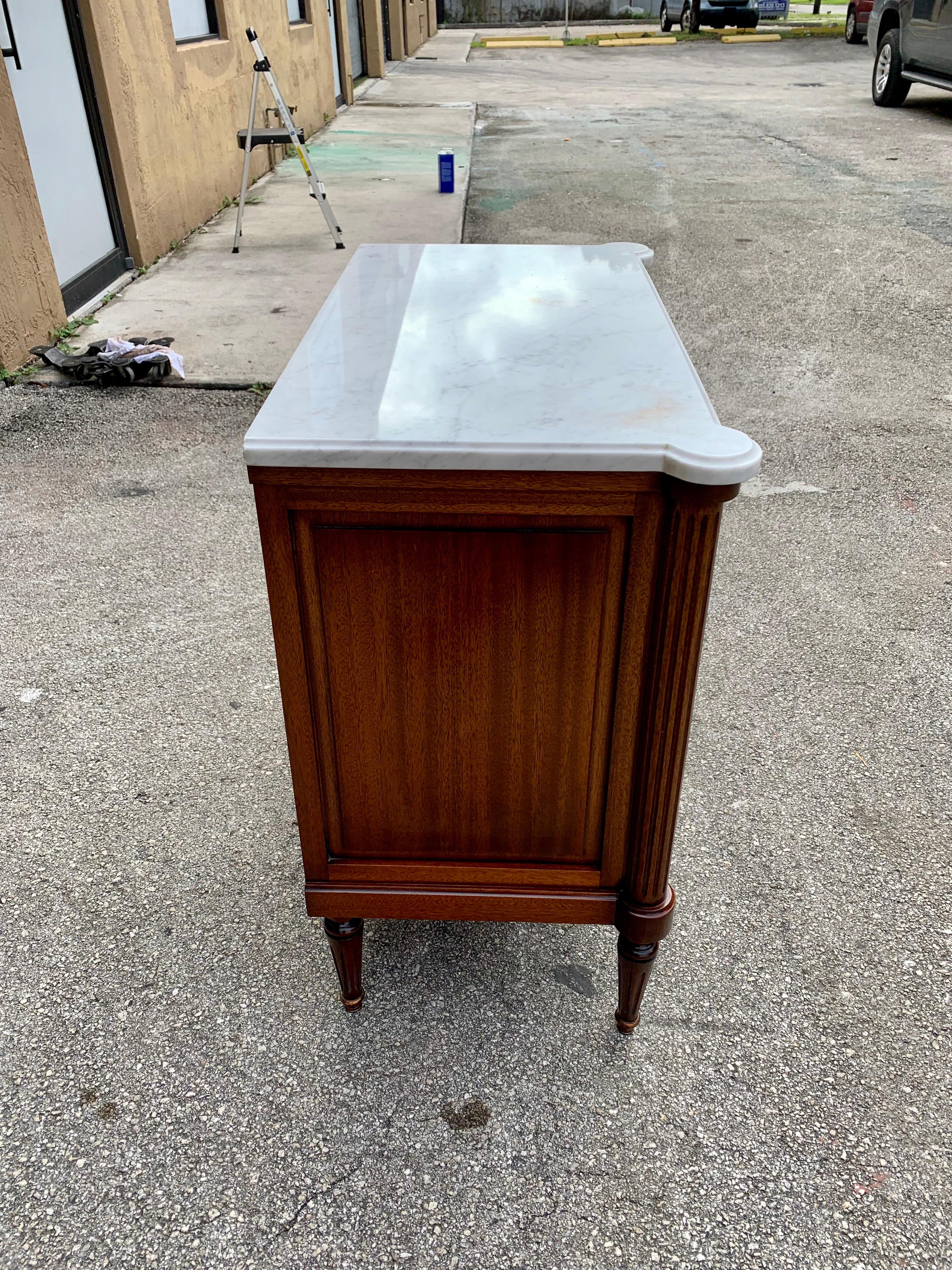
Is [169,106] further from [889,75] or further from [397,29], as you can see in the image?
[397,29]

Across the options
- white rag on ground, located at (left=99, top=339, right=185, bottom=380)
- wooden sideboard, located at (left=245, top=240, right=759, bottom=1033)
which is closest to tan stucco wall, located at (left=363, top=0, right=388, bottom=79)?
white rag on ground, located at (left=99, top=339, right=185, bottom=380)

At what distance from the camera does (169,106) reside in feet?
20.3

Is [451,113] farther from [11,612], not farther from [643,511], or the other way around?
[643,511]

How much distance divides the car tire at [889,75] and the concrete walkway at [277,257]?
4986mm

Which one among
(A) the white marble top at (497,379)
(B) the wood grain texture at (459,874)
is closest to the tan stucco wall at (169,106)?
(A) the white marble top at (497,379)

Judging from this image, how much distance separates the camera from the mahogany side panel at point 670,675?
1252mm

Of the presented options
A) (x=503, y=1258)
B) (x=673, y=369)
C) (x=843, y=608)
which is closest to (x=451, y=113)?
(x=843, y=608)

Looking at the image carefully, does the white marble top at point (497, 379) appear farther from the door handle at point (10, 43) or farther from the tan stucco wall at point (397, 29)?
the tan stucco wall at point (397, 29)

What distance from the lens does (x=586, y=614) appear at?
136cm

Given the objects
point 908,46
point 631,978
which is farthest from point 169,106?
point 908,46

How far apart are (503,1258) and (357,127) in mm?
12453

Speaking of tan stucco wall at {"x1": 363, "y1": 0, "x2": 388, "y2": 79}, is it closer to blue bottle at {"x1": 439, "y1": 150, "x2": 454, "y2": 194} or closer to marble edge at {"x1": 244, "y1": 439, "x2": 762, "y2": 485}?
blue bottle at {"x1": 439, "y1": 150, "x2": 454, "y2": 194}

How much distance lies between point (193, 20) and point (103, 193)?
7.84 feet

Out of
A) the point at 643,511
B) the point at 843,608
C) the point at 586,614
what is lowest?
the point at 843,608
